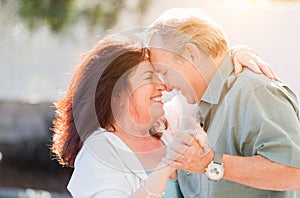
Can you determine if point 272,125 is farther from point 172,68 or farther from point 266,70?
point 172,68

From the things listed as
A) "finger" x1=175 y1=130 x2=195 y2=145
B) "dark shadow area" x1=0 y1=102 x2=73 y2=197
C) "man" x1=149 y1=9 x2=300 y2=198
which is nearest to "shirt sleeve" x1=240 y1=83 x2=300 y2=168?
"man" x1=149 y1=9 x2=300 y2=198

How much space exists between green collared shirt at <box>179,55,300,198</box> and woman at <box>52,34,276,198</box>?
0.68ft

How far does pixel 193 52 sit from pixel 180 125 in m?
0.34

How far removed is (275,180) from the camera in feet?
7.48

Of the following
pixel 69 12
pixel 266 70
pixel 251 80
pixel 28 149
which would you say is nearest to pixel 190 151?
pixel 251 80

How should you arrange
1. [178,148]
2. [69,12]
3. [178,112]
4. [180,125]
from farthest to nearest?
[69,12] → [178,112] → [180,125] → [178,148]

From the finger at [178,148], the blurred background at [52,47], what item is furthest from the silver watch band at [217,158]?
the blurred background at [52,47]

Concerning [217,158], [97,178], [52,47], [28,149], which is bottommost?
[28,149]

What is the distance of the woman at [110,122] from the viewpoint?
2.32 metres

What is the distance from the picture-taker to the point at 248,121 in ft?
7.63

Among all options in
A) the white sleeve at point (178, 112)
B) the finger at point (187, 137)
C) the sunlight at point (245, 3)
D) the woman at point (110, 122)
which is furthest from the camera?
the sunlight at point (245, 3)

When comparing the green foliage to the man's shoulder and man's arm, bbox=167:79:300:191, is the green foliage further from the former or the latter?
man's arm, bbox=167:79:300:191

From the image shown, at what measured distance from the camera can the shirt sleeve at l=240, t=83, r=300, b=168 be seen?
226 centimetres

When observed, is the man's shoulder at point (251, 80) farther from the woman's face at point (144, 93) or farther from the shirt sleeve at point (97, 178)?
the shirt sleeve at point (97, 178)
